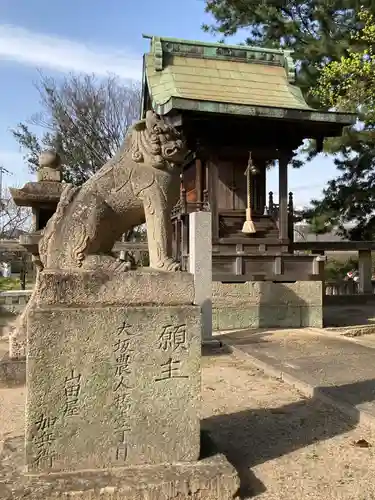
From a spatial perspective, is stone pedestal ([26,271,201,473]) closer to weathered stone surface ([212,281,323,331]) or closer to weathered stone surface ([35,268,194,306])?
weathered stone surface ([35,268,194,306])

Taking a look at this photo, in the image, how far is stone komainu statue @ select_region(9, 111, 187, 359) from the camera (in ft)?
10.6

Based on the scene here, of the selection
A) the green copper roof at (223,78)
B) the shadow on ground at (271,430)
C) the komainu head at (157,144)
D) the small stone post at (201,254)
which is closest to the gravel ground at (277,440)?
the shadow on ground at (271,430)

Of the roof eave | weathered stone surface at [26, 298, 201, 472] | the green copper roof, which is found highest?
the green copper roof

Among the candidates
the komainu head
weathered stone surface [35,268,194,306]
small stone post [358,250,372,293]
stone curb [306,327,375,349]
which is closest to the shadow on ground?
weathered stone surface [35,268,194,306]

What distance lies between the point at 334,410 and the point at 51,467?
2781 millimetres

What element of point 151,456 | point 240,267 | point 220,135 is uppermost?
point 220,135

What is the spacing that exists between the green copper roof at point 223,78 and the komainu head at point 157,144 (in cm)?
608

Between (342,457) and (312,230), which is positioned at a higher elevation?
(312,230)

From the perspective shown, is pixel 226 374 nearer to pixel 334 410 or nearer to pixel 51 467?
pixel 334 410

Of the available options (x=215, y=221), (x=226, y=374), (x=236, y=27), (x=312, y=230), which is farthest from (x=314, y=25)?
(x=226, y=374)

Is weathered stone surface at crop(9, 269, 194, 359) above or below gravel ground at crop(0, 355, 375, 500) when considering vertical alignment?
above

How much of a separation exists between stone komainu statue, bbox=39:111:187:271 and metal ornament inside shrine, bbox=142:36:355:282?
6.67m

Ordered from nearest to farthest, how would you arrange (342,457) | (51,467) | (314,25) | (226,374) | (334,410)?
1. (51,467)
2. (342,457)
3. (334,410)
4. (226,374)
5. (314,25)

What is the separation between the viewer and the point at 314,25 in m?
14.3
